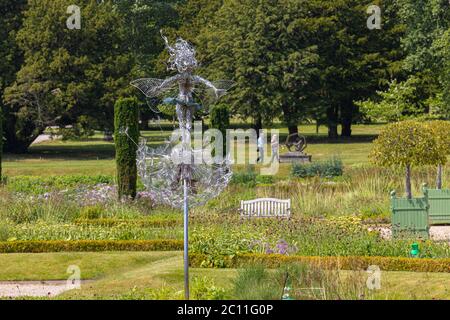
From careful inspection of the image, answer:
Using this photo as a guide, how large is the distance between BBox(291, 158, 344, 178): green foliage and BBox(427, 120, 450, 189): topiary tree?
13.8 ft

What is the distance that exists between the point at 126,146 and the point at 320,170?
6.76 meters

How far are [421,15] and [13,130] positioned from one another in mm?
21709

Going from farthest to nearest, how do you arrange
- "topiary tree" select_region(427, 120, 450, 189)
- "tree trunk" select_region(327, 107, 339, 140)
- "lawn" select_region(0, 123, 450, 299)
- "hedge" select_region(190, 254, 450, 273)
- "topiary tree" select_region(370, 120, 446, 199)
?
1. "tree trunk" select_region(327, 107, 339, 140)
2. "topiary tree" select_region(427, 120, 450, 189)
3. "topiary tree" select_region(370, 120, 446, 199)
4. "hedge" select_region(190, 254, 450, 273)
5. "lawn" select_region(0, 123, 450, 299)

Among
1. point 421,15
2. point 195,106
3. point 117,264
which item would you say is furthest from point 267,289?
point 421,15

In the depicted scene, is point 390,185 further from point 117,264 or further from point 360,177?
point 117,264

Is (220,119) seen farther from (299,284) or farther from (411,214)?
(299,284)

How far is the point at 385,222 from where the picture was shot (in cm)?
2078

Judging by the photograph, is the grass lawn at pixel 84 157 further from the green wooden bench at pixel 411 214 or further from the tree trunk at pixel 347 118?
the green wooden bench at pixel 411 214

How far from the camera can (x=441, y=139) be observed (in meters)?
23.6

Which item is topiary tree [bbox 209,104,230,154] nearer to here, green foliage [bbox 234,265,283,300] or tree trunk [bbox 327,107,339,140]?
green foliage [bbox 234,265,283,300]

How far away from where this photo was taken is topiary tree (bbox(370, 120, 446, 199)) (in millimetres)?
21328

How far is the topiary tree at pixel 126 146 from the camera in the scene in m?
24.3

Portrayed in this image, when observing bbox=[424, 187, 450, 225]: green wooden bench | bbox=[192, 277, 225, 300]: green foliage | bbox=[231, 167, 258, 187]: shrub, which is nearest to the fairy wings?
bbox=[192, 277, 225, 300]: green foliage

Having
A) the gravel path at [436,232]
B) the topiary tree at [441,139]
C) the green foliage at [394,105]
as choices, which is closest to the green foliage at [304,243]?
the gravel path at [436,232]
